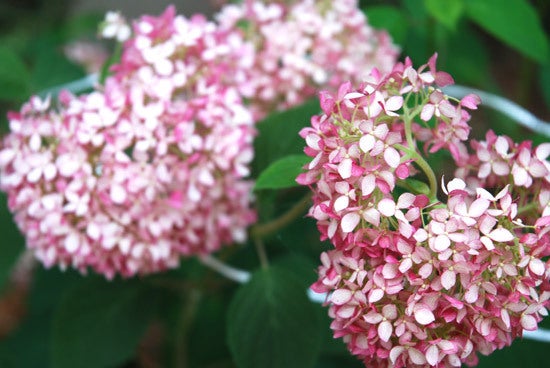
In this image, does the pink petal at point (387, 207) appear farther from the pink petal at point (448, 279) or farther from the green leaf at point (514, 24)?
the green leaf at point (514, 24)

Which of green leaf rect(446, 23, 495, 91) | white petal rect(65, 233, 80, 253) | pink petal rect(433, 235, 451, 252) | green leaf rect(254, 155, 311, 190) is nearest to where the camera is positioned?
pink petal rect(433, 235, 451, 252)

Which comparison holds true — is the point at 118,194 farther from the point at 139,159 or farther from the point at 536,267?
the point at 536,267

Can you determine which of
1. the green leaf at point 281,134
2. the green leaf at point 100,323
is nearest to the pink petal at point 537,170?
the green leaf at point 281,134

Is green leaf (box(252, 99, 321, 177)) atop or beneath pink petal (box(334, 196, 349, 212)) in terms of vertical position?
beneath

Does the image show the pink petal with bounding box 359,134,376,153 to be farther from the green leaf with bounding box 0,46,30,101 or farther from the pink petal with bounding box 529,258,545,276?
the green leaf with bounding box 0,46,30,101

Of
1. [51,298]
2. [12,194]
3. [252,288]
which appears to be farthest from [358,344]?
[51,298]

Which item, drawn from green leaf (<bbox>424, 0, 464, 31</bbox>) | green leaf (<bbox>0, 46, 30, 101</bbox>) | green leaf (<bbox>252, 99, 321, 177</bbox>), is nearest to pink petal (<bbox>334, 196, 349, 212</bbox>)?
green leaf (<bbox>252, 99, 321, 177</bbox>)

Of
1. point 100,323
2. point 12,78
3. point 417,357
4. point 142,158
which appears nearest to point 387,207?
point 417,357
